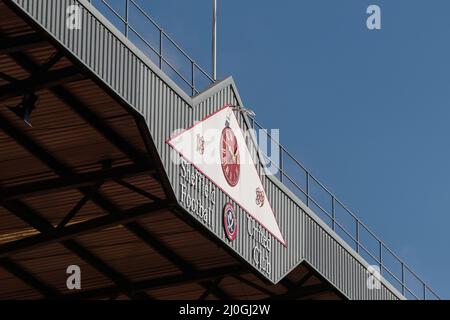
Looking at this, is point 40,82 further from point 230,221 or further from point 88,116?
point 230,221

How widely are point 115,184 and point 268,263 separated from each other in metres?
7.20

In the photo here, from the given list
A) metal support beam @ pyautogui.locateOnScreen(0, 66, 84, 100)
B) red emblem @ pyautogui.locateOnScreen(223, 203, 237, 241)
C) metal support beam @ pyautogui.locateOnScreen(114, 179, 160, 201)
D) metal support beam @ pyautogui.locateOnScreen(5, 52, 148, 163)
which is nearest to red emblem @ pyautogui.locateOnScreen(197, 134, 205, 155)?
metal support beam @ pyautogui.locateOnScreen(114, 179, 160, 201)

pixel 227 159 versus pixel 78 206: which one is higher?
pixel 227 159

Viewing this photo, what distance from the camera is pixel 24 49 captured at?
133 ft

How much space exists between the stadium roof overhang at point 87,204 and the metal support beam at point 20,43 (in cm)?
3

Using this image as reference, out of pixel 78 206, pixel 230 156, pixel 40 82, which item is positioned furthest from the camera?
pixel 230 156

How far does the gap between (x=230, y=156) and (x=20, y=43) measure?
38.1ft

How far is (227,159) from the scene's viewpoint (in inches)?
1969

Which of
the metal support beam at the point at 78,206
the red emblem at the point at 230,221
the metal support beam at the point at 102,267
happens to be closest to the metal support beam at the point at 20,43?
the metal support beam at the point at 78,206

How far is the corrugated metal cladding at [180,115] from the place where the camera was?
4106cm

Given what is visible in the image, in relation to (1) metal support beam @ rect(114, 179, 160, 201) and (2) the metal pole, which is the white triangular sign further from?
(2) the metal pole

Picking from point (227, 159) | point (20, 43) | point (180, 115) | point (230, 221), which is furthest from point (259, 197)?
point (20, 43)

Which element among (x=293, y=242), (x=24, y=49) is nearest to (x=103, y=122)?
(x=24, y=49)
